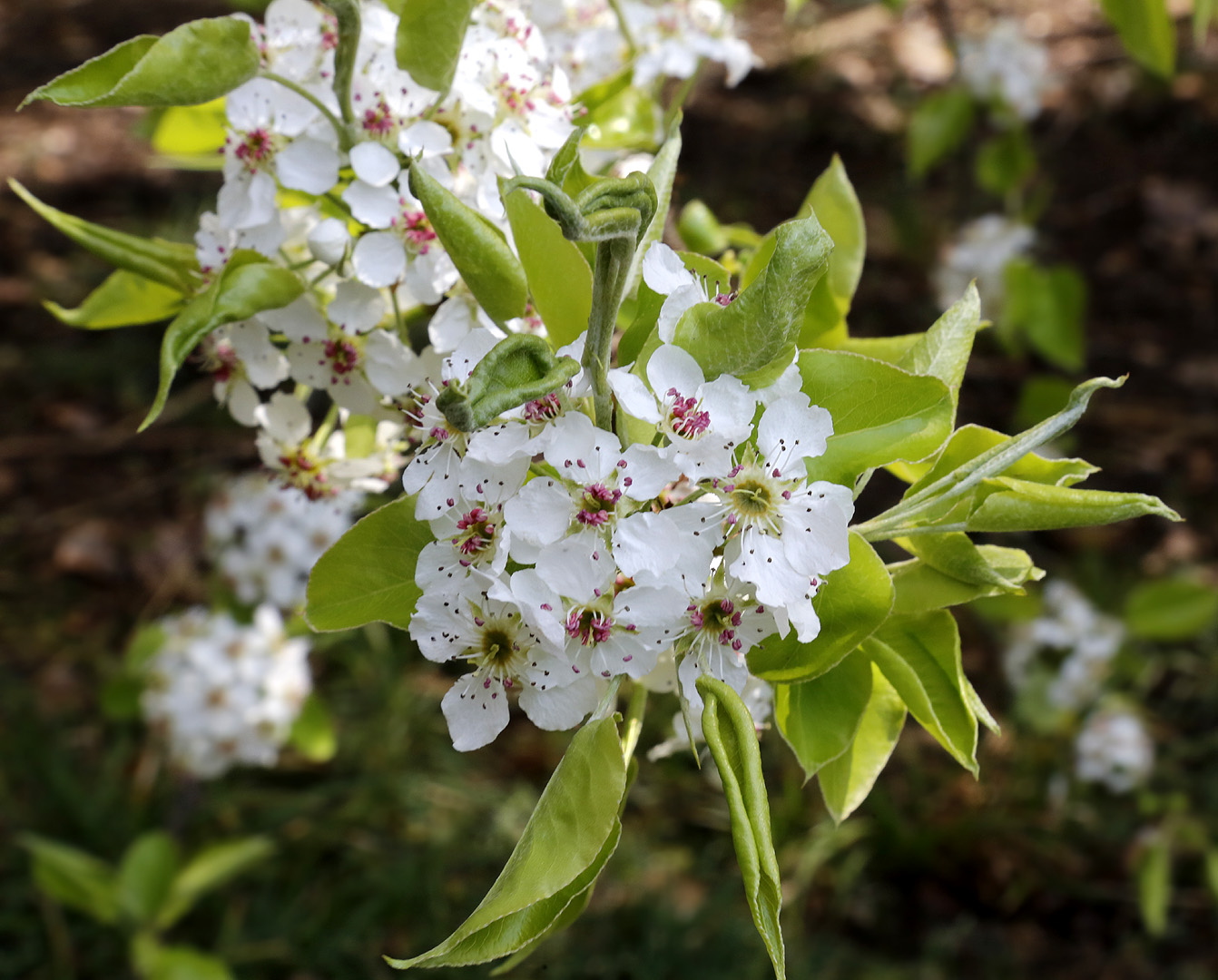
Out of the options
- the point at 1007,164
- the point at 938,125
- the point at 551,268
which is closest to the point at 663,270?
the point at 551,268

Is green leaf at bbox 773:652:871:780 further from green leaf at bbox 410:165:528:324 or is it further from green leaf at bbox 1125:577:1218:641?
green leaf at bbox 1125:577:1218:641

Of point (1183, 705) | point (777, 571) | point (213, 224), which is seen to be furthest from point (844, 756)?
point (1183, 705)

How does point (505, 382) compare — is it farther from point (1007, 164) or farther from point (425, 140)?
point (1007, 164)

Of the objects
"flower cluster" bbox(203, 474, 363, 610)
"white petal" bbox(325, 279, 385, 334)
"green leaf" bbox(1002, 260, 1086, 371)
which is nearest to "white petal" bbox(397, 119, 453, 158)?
"white petal" bbox(325, 279, 385, 334)

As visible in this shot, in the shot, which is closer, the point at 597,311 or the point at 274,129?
the point at 597,311

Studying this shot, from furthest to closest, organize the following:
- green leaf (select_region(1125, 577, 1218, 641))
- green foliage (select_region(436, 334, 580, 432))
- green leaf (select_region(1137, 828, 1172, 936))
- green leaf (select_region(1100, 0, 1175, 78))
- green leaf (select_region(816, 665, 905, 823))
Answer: green leaf (select_region(1125, 577, 1218, 641)) < green leaf (select_region(1137, 828, 1172, 936)) < green leaf (select_region(1100, 0, 1175, 78)) < green leaf (select_region(816, 665, 905, 823)) < green foliage (select_region(436, 334, 580, 432))

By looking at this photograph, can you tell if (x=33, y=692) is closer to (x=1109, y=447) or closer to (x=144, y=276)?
(x=144, y=276)

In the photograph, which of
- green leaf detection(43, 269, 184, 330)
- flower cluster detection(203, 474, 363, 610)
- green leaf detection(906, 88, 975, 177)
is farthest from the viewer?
green leaf detection(906, 88, 975, 177)

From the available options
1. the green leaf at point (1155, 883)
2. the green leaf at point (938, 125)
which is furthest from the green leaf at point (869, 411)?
the green leaf at point (938, 125)
